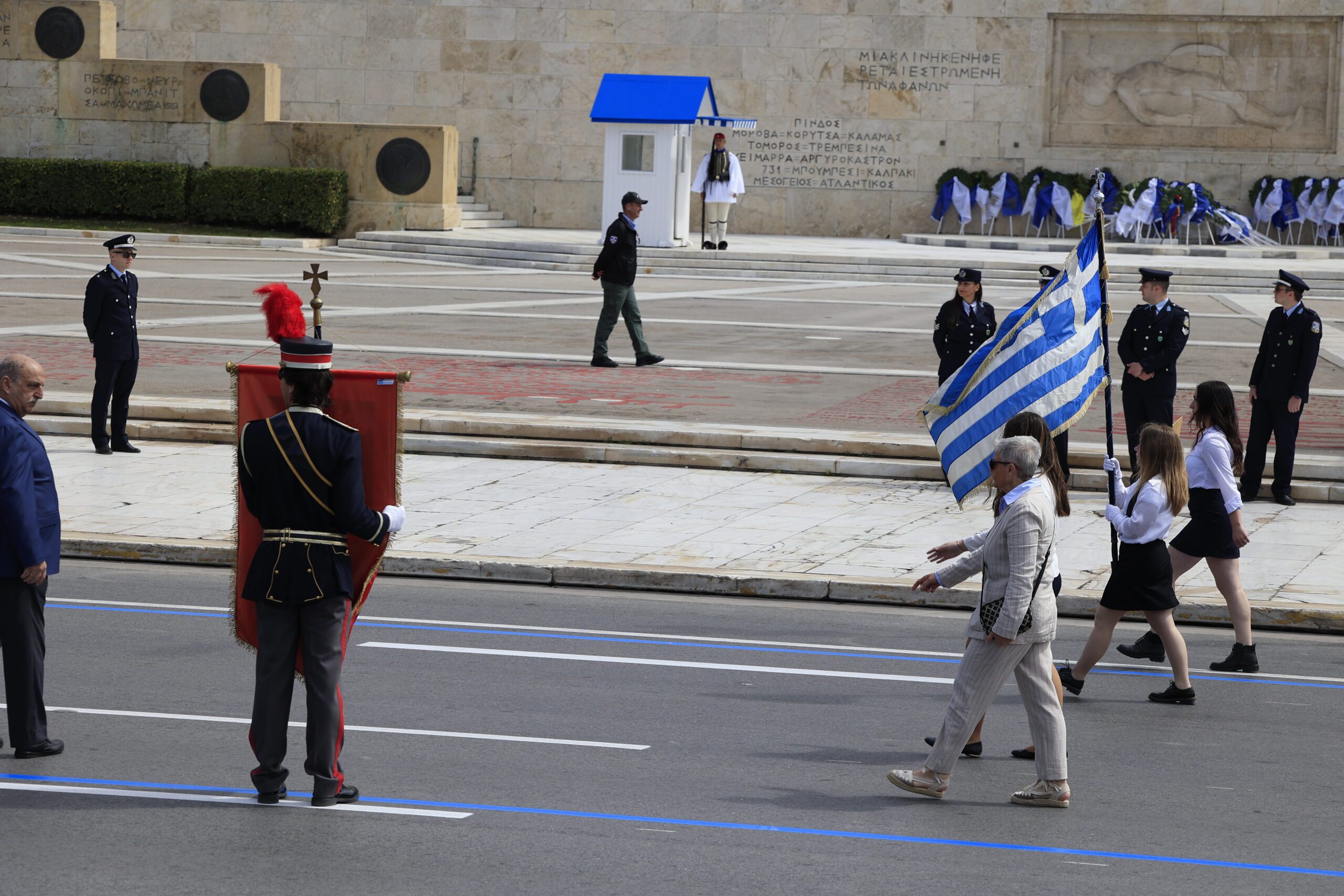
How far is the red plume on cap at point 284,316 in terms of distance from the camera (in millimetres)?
7215

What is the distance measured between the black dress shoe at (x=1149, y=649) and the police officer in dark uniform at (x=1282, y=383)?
4.53 m

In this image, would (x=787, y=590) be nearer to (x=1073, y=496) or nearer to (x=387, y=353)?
(x=1073, y=496)

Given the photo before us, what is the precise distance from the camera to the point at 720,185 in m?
32.9

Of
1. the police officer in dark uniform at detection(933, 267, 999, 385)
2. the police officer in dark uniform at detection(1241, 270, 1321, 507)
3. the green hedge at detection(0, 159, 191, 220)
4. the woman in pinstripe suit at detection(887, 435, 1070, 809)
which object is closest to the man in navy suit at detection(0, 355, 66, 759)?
the woman in pinstripe suit at detection(887, 435, 1070, 809)

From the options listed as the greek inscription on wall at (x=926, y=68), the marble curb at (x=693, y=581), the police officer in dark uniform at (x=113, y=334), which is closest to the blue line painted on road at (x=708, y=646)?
the marble curb at (x=693, y=581)

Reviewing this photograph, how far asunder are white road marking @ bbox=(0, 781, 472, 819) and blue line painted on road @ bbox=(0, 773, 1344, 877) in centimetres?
4

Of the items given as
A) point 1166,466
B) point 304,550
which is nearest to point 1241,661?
point 1166,466

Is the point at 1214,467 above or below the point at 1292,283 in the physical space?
below

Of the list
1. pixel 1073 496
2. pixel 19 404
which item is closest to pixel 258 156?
pixel 1073 496

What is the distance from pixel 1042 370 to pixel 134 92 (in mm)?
32748

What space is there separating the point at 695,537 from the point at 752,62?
2995 cm

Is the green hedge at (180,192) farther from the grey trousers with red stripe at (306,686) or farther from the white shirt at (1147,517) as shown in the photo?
the grey trousers with red stripe at (306,686)

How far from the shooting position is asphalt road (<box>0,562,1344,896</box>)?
584cm

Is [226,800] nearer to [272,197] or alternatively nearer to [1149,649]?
[1149,649]
